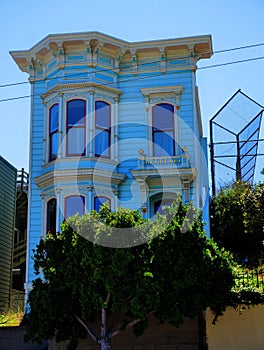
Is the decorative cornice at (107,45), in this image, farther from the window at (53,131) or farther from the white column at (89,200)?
the white column at (89,200)

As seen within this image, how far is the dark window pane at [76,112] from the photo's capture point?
2073 cm

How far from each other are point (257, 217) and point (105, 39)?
830 cm

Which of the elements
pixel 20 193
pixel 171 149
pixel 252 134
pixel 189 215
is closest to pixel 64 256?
pixel 189 215

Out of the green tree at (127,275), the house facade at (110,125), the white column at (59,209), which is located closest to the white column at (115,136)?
the house facade at (110,125)

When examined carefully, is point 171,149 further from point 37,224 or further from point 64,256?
point 64,256

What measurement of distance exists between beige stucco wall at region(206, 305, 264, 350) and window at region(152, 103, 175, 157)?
6.42 meters

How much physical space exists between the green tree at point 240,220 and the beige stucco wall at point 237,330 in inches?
192

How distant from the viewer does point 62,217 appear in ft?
64.8

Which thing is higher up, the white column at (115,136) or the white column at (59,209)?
the white column at (115,136)

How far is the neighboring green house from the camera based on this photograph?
27.6 metres

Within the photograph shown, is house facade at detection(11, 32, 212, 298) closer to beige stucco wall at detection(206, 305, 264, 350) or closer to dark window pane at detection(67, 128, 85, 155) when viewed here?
dark window pane at detection(67, 128, 85, 155)

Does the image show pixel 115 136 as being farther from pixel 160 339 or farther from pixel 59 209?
pixel 160 339

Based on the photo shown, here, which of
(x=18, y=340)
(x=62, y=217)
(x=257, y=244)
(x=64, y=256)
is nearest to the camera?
(x=64, y=256)

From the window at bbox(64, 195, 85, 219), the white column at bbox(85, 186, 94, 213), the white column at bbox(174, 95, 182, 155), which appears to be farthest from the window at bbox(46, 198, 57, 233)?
the white column at bbox(174, 95, 182, 155)
